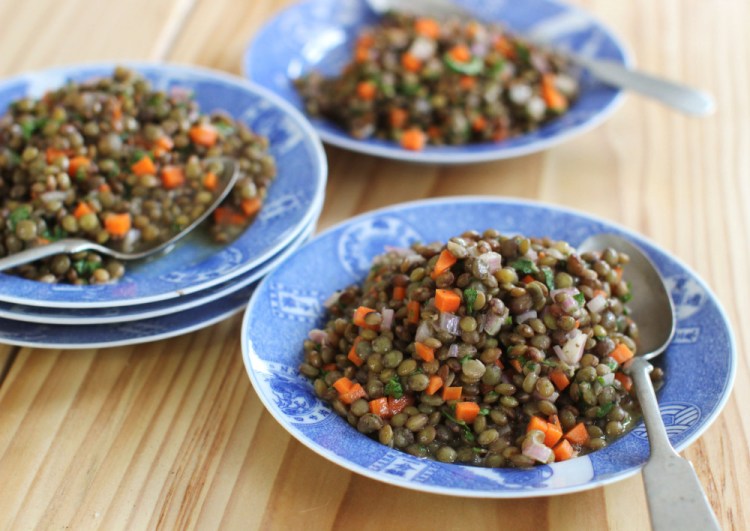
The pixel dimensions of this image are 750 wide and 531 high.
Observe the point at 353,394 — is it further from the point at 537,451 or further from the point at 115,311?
the point at 115,311

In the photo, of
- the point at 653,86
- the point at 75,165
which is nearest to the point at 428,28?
the point at 653,86

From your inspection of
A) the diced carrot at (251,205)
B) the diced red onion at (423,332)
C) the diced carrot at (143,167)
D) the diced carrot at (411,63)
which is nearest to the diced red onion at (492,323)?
the diced red onion at (423,332)

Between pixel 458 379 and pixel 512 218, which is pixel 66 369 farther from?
pixel 512 218

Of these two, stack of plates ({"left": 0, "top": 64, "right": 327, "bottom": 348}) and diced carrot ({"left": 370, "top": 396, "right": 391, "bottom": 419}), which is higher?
diced carrot ({"left": 370, "top": 396, "right": 391, "bottom": 419})

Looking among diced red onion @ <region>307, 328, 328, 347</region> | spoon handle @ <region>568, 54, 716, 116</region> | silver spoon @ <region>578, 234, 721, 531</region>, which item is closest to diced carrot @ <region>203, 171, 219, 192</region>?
diced red onion @ <region>307, 328, 328, 347</region>

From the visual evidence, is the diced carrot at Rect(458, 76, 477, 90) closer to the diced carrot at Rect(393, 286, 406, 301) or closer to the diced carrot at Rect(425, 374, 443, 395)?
the diced carrot at Rect(393, 286, 406, 301)

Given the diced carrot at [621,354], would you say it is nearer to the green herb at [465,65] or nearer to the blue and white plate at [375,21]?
the blue and white plate at [375,21]
